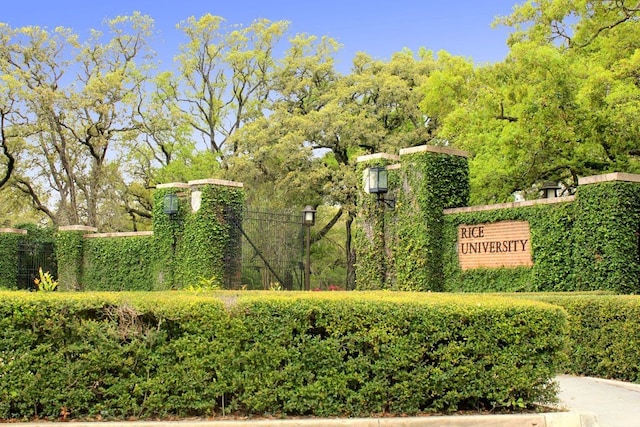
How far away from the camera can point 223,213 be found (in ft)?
62.2

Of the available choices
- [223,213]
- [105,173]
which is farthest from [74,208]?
[223,213]

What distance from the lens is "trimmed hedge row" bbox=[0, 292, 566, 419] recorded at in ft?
20.6

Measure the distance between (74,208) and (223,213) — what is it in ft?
60.0

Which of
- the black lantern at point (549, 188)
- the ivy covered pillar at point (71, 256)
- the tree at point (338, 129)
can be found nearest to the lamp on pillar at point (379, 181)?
the black lantern at point (549, 188)

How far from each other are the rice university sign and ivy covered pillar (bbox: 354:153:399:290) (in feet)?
6.12

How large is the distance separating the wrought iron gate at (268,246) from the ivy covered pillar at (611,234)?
8.95m

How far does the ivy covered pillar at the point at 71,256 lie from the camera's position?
76.7 feet

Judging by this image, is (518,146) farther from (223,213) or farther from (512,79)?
(223,213)

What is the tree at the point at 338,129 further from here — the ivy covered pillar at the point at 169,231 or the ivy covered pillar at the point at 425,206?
the ivy covered pillar at the point at 425,206

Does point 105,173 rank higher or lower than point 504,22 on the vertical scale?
lower

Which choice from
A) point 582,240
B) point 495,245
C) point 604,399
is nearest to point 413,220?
point 495,245

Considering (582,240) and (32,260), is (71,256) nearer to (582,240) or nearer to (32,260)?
(32,260)

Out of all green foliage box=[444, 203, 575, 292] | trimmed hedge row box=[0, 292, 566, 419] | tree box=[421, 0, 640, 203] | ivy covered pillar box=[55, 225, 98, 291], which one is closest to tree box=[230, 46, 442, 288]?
tree box=[421, 0, 640, 203]

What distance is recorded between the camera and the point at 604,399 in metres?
8.27
